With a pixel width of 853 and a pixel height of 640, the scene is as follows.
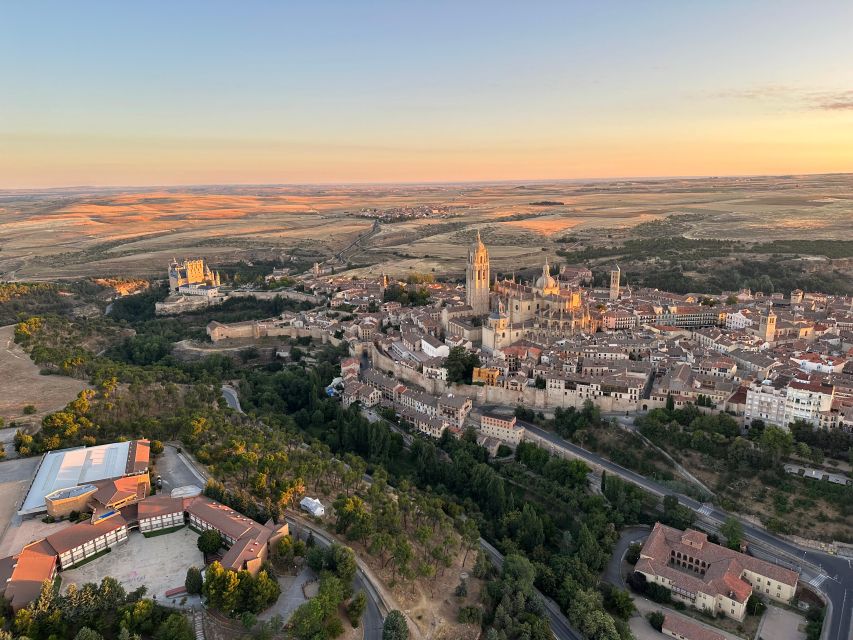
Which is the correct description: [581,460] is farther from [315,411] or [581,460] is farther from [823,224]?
[823,224]

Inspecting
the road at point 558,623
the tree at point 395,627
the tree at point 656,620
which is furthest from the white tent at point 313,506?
the tree at point 656,620

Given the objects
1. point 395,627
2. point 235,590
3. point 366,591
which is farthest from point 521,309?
point 235,590

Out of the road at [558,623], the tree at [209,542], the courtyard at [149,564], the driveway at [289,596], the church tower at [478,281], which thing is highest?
the church tower at [478,281]

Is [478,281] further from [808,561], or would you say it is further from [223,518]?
[223,518]

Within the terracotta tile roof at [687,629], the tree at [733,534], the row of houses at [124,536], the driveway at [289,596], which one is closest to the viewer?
the row of houses at [124,536]

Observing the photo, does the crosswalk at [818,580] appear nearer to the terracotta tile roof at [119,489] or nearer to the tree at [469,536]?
the tree at [469,536]
